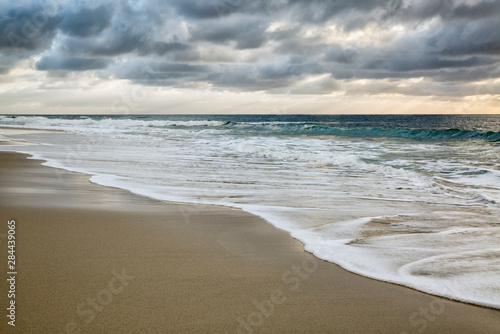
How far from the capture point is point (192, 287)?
309 cm

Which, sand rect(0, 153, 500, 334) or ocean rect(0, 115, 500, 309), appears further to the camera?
ocean rect(0, 115, 500, 309)

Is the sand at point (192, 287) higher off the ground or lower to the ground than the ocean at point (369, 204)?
higher

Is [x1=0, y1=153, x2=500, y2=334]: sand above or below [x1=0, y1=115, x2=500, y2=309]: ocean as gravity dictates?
above

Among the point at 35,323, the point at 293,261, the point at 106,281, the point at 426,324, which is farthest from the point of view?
the point at 293,261

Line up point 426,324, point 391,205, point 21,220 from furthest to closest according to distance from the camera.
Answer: point 391,205 → point 21,220 → point 426,324

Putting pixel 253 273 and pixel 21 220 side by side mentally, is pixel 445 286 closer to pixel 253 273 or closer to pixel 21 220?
pixel 253 273

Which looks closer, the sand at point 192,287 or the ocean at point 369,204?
the sand at point 192,287

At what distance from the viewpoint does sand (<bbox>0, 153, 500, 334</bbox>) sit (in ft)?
8.50

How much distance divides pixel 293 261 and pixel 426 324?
1.35 metres

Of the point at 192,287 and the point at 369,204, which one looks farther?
the point at 369,204

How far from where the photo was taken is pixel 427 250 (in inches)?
163

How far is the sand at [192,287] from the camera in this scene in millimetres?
A: 2590

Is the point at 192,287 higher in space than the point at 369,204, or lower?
higher

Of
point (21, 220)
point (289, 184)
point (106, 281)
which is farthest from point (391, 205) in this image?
point (21, 220)
